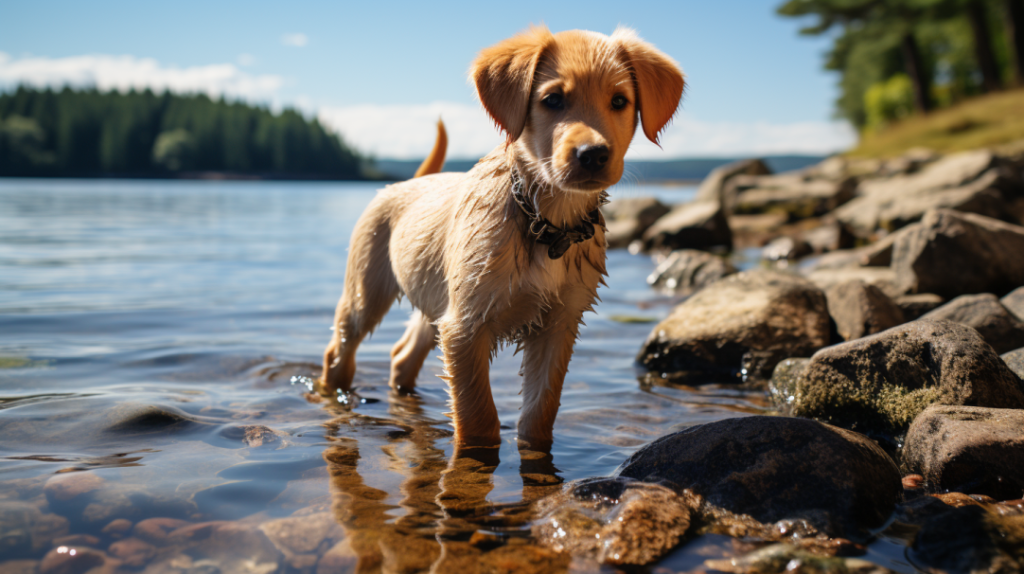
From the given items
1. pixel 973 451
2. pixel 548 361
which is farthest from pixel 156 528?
pixel 973 451

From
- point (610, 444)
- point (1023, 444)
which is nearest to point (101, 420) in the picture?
point (610, 444)

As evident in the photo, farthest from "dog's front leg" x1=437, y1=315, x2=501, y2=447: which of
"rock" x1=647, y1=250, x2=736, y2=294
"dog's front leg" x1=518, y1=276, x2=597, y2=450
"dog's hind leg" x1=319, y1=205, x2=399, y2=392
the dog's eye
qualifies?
"rock" x1=647, y1=250, x2=736, y2=294

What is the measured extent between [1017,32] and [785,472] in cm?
4099

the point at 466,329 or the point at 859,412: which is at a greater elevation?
the point at 466,329

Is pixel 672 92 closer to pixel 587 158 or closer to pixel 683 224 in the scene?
pixel 587 158

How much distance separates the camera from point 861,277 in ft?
28.5

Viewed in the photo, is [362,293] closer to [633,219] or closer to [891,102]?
[633,219]

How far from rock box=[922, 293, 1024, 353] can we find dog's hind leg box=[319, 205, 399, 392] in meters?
4.26

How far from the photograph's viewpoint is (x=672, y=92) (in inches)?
161

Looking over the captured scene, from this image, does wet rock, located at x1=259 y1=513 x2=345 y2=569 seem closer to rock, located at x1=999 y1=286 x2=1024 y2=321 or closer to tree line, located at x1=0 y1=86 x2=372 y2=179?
rock, located at x1=999 y1=286 x2=1024 y2=321

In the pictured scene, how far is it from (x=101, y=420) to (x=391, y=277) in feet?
7.34

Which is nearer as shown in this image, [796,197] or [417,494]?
[417,494]

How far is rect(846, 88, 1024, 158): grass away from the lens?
88.5 feet

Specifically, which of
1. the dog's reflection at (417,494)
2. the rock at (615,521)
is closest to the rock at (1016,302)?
the rock at (615,521)
